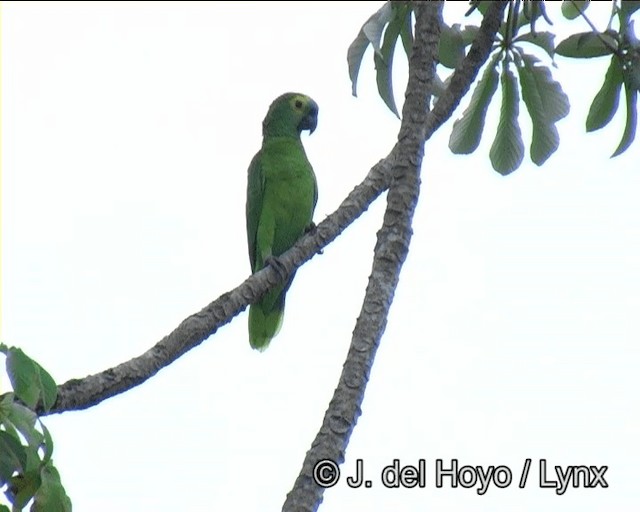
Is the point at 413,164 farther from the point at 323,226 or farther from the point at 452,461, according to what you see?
the point at 452,461

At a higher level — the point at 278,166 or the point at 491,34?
the point at 278,166

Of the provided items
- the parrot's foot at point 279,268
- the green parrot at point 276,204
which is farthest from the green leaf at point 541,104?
the green parrot at point 276,204

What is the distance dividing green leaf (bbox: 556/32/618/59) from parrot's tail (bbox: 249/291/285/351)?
2151 millimetres

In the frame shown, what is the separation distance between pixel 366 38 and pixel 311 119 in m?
2.18

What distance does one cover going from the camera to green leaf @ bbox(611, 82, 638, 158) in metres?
4.09

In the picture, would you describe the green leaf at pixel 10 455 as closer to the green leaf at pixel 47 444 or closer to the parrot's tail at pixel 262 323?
the green leaf at pixel 47 444

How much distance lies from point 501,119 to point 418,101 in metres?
0.96

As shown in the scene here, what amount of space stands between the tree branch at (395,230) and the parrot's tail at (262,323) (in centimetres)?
184

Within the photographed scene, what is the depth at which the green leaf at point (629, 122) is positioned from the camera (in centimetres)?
409

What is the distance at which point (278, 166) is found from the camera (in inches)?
226

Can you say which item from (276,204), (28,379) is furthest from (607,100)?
(28,379)

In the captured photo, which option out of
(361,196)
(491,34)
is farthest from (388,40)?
(361,196)

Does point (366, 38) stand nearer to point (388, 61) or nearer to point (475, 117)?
point (388, 61)

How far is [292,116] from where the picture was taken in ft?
19.6
